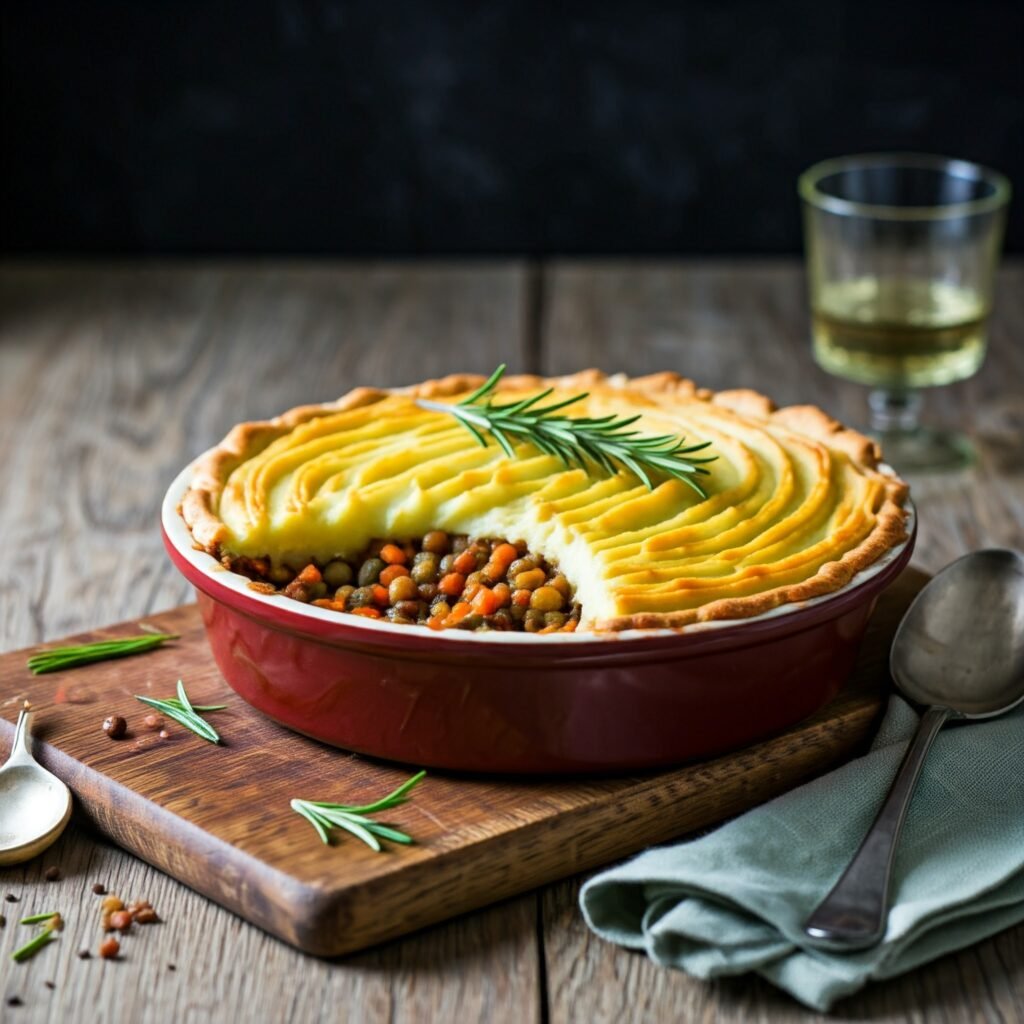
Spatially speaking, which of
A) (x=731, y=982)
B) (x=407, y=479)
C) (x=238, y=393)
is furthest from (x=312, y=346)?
(x=731, y=982)

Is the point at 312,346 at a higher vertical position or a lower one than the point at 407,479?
lower

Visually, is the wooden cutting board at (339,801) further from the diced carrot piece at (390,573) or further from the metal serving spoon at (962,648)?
the diced carrot piece at (390,573)

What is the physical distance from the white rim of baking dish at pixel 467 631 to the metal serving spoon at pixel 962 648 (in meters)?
0.22

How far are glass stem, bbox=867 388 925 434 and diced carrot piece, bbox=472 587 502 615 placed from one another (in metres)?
2.02

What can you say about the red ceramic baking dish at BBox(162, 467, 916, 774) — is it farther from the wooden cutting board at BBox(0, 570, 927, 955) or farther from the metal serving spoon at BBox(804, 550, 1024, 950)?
the metal serving spoon at BBox(804, 550, 1024, 950)

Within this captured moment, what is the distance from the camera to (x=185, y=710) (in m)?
2.52

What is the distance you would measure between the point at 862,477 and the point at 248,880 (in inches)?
49.0

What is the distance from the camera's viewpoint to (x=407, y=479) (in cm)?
272

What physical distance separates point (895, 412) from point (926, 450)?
6.3 inches

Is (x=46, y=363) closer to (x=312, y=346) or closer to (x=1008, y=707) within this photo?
(x=312, y=346)

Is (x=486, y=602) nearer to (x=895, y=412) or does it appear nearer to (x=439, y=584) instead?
(x=439, y=584)

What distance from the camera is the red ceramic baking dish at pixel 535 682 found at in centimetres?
222

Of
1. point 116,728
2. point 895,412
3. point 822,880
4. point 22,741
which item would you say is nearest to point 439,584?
point 116,728

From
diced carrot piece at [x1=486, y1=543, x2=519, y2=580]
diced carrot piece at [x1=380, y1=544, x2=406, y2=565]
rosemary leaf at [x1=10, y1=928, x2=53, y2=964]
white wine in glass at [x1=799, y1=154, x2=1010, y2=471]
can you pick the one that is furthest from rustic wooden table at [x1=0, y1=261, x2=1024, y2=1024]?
diced carrot piece at [x1=380, y1=544, x2=406, y2=565]
